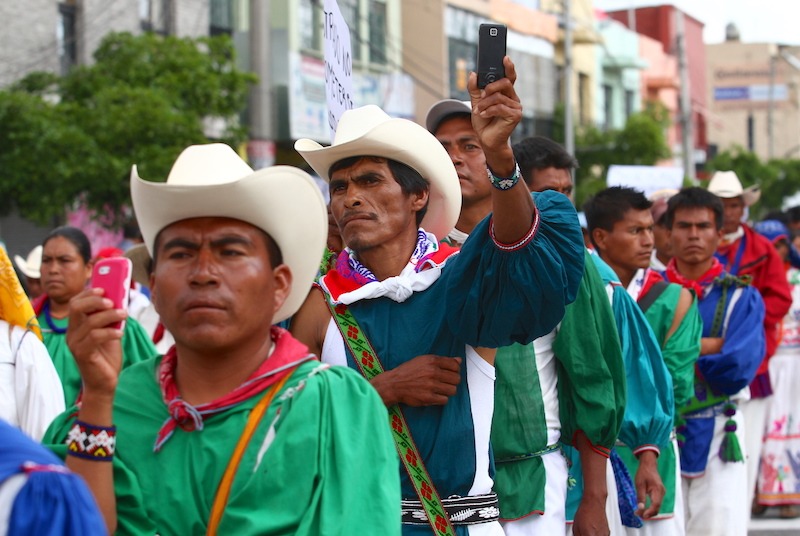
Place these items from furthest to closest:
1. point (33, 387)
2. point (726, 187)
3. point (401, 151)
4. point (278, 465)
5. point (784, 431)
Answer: point (784, 431)
point (726, 187)
point (33, 387)
point (401, 151)
point (278, 465)

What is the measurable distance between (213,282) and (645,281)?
4266mm

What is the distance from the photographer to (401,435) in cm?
422

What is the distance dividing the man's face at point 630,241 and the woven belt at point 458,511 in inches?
118

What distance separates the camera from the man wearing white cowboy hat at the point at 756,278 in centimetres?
1010

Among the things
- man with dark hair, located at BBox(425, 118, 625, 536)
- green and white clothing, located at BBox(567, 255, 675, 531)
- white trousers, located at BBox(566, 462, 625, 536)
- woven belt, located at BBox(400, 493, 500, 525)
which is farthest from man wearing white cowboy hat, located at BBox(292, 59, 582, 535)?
white trousers, located at BBox(566, 462, 625, 536)

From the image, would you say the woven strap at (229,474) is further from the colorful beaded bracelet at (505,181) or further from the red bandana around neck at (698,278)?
the red bandana around neck at (698,278)

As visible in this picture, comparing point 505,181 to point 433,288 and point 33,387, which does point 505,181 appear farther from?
point 33,387

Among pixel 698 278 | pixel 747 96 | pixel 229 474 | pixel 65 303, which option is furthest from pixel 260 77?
pixel 747 96

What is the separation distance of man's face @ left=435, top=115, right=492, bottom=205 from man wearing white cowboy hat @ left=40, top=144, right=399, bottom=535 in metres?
1.86

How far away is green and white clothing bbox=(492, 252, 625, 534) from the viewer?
4.87 m

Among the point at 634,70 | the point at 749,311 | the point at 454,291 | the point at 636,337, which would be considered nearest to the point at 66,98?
the point at 749,311

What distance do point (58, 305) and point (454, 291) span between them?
16.4 feet

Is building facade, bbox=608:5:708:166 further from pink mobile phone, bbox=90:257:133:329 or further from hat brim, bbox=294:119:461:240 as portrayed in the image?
pink mobile phone, bbox=90:257:133:329

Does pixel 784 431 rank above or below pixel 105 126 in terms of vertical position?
below
